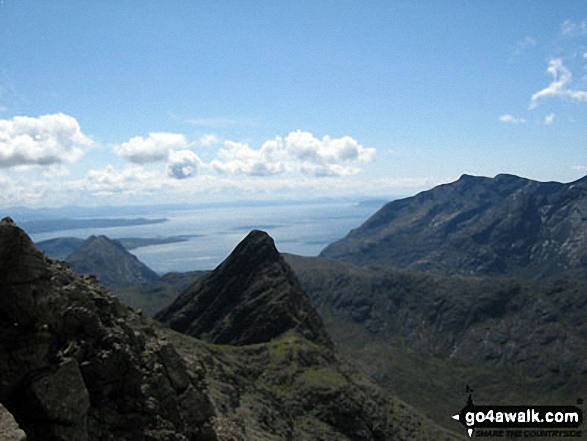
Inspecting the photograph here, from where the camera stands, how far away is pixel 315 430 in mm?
103750

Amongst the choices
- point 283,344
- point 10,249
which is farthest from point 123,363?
point 283,344

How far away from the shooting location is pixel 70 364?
28328 mm

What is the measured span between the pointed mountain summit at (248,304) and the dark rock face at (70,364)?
123m

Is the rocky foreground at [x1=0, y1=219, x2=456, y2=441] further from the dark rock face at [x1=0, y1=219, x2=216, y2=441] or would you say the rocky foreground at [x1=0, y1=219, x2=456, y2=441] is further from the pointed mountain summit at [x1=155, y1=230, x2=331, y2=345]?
the pointed mountain summit at [x1=155, y1=230, x2=331, y2=345]

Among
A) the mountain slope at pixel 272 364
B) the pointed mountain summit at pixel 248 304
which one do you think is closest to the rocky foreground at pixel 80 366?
the mountain slope at pixel 272 364

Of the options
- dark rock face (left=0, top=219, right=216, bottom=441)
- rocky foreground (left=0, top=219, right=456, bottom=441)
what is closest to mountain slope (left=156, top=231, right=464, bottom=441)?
rocky foreground (left=0, top=219, right=456, bottom=441)

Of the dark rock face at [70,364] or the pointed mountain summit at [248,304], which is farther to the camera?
the pointed mountain summit at [248,304]

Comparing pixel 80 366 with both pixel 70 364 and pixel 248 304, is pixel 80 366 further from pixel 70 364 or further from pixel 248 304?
pixel 248 304

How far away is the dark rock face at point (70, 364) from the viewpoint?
2673cm

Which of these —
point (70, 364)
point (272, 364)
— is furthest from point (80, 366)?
point (272, 364)

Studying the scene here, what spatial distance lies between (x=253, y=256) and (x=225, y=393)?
10552 cm

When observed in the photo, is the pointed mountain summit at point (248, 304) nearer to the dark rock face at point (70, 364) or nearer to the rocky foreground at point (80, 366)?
the rocky foreground at point (80, 366)

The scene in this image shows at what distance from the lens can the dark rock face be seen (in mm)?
26734

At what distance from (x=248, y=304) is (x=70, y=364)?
142171mm
